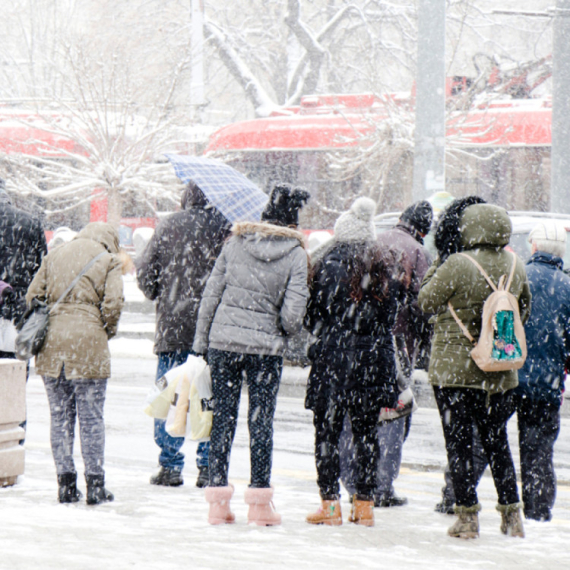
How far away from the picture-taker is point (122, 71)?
26.3m

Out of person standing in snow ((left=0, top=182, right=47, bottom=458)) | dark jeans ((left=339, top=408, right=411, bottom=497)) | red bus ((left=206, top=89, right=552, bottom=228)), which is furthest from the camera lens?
red bus ((left=206, top=89, right=552, bottom=228))

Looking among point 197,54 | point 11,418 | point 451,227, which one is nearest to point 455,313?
point 451,227

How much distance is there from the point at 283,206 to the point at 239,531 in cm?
163

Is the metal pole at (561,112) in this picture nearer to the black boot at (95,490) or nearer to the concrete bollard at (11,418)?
the concrete bollard at (11,418)

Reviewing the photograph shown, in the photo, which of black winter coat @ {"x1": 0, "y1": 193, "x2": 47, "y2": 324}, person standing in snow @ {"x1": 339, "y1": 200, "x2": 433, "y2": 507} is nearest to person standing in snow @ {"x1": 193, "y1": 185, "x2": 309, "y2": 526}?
person standing in snow @ {"x1": 339, "y1": 200, "x2": 433, "y2": 507}

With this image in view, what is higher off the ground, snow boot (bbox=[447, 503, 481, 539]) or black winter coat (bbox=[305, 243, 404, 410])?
black winter coat (bbox=[305, 243, 404, 410])

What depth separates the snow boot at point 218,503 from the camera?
17.5 ft

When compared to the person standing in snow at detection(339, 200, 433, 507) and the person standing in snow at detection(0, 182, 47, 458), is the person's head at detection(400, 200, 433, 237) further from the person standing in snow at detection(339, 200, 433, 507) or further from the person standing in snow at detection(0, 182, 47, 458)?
the person standing in snow at detection(0, 182, 47, 458)

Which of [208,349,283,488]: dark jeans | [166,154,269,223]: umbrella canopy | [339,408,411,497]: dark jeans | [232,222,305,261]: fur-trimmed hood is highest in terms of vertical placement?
[166,154,269,223]: umbrella canopy

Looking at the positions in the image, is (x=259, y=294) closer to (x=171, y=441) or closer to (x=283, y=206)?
(x=283, y=206)

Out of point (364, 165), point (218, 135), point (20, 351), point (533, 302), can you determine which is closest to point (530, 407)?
point (533, 302)

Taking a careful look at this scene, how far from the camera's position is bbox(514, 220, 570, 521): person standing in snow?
562cm

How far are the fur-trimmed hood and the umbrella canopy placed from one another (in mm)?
600

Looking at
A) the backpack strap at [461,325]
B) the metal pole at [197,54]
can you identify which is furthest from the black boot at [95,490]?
the metal pole at [197,54]
